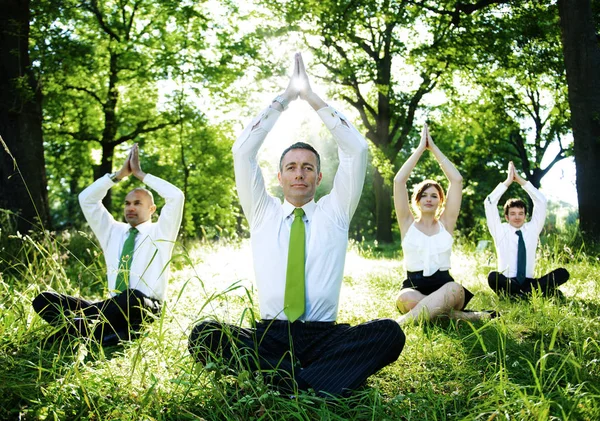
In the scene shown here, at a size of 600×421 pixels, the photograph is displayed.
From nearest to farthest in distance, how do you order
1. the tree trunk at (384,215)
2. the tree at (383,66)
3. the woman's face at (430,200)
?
the woman's face at (430,200) < the tree at (383,66) < the tree trunk at (384,215)

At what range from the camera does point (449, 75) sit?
1948cm

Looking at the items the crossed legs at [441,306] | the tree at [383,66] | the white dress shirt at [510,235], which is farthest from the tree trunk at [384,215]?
the crossed legs at [441,306]

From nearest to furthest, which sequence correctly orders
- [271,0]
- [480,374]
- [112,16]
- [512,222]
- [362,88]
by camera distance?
[480,374]
[512,222]
[271,0]
[112,16]
[362,88]

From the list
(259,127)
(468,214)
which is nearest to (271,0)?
(259,127)

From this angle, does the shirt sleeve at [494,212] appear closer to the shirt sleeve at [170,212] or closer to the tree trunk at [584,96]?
the shirt sleeve at [170,212]

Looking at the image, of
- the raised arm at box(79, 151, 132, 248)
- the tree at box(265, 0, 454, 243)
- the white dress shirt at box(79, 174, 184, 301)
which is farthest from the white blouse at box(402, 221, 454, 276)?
the tree at box(265, 0, 454, 243)

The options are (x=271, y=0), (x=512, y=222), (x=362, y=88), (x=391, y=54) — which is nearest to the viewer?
(x=512, y=222)

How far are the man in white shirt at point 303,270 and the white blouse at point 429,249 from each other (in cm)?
→ 208

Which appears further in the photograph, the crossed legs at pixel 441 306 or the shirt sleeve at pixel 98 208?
the shirt sleeve at pixel 98 208

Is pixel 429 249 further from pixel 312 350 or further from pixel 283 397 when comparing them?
pixel 283 397

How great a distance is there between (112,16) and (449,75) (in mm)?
11255

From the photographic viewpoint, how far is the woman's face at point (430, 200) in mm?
5750

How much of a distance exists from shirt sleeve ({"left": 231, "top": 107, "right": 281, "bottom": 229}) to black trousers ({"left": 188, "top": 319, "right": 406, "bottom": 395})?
75 cm

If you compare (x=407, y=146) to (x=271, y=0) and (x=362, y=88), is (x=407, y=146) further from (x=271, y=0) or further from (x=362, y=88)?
(x=271, y=0)
